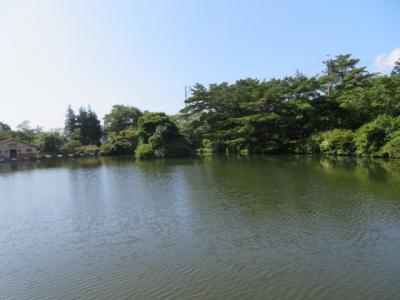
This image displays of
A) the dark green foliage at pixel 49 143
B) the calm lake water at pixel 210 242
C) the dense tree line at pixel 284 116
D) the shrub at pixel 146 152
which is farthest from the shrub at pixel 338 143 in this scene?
the dark green foliage at pixel 49 143

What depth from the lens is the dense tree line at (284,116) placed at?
38.3 metres

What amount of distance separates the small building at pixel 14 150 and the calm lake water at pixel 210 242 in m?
46.6

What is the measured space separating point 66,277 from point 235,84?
43812mm

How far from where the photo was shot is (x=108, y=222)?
47.9 feet

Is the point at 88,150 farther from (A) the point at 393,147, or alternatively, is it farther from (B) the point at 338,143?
(A) the point at 393,147

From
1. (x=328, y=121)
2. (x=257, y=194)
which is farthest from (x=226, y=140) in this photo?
(x=257, y=194)

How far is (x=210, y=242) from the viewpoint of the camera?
1137 cm

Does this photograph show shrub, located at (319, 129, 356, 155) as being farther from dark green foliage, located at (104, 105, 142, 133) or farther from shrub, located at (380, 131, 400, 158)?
dark green foliage, located at (104, 105, 142, 133)

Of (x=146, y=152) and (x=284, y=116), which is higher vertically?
(x=284, y=116)

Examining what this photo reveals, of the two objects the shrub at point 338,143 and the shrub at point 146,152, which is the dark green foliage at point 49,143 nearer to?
the shrub at point 146,152

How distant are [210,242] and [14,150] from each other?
6163 cm

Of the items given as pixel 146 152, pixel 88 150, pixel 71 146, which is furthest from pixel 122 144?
pixel 71 146

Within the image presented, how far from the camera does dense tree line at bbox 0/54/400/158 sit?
38312mm

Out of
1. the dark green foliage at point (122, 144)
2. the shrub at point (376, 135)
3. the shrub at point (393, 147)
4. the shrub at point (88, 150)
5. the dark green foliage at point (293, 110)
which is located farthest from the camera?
the shrub at point (88, 150)
